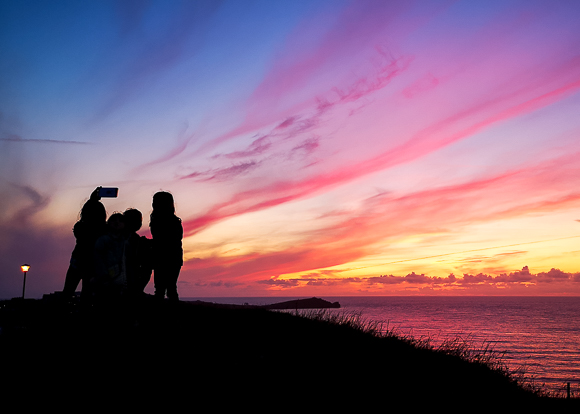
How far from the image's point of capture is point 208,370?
5852 mm

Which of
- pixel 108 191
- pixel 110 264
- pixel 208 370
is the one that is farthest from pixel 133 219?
pixel 208 370

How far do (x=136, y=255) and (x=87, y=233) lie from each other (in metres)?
1.74

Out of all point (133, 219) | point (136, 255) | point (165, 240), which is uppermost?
point (133, 219)

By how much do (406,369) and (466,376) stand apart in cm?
326

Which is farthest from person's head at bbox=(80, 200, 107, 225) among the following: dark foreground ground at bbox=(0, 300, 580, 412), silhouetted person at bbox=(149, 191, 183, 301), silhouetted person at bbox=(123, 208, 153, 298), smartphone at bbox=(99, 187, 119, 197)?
dark foreground ground at bbox=(0, 300, 580, 412)

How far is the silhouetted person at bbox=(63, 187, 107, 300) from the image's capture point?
8719 millimetres

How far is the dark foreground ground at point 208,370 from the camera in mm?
4918

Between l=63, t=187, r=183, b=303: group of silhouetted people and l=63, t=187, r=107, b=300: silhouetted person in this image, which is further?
l=63, t=187, r=107, b=300: silhouetted person

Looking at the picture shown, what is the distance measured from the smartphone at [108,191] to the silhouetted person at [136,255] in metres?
0.46

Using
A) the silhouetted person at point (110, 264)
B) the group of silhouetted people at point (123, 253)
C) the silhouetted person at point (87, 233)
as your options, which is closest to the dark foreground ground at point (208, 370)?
the silhouetted person at point (110, 264)

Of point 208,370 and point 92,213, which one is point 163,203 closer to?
point 92,213

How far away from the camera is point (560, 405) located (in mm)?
11469

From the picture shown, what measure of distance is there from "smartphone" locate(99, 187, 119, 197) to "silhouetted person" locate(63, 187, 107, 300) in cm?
31

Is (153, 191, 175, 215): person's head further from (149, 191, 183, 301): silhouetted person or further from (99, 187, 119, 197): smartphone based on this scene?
(99, 187, 119, 197): smartphone
